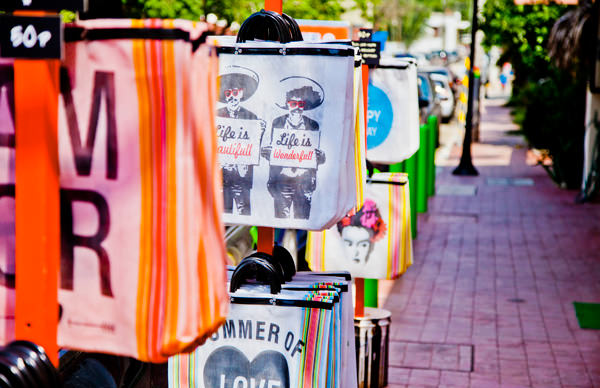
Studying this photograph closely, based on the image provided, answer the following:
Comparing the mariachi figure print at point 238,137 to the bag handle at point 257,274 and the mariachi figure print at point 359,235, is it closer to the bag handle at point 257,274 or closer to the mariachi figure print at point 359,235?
the bag handle at point 257,274

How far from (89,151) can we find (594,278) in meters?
8.07

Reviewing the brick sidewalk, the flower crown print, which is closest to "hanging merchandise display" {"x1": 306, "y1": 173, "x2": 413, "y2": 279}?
the flower crown print

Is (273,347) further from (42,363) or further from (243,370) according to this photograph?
(42,363)

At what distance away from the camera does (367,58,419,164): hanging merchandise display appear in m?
5.84

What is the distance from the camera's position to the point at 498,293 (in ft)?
28.0

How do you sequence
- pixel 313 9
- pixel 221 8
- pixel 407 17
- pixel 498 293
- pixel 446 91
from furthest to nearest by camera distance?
1. pixel 407 17
2. pixel 446 91
3. pixel 313 9
4. pixel 221 8
5. pixel 498 293

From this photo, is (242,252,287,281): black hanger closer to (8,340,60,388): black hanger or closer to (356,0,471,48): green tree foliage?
(8,340,60,388): black hanger

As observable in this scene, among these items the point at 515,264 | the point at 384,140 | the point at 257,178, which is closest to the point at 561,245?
the point at 515,264

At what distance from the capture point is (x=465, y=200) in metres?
14.2

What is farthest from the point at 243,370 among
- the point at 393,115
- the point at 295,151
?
the point at 393,115

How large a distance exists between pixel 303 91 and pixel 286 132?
0.16 meters

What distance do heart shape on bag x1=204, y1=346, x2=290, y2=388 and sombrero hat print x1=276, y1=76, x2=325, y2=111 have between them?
910 millimetres

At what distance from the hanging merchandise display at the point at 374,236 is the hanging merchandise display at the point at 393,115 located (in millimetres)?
519

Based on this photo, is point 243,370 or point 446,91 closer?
point 243,370
